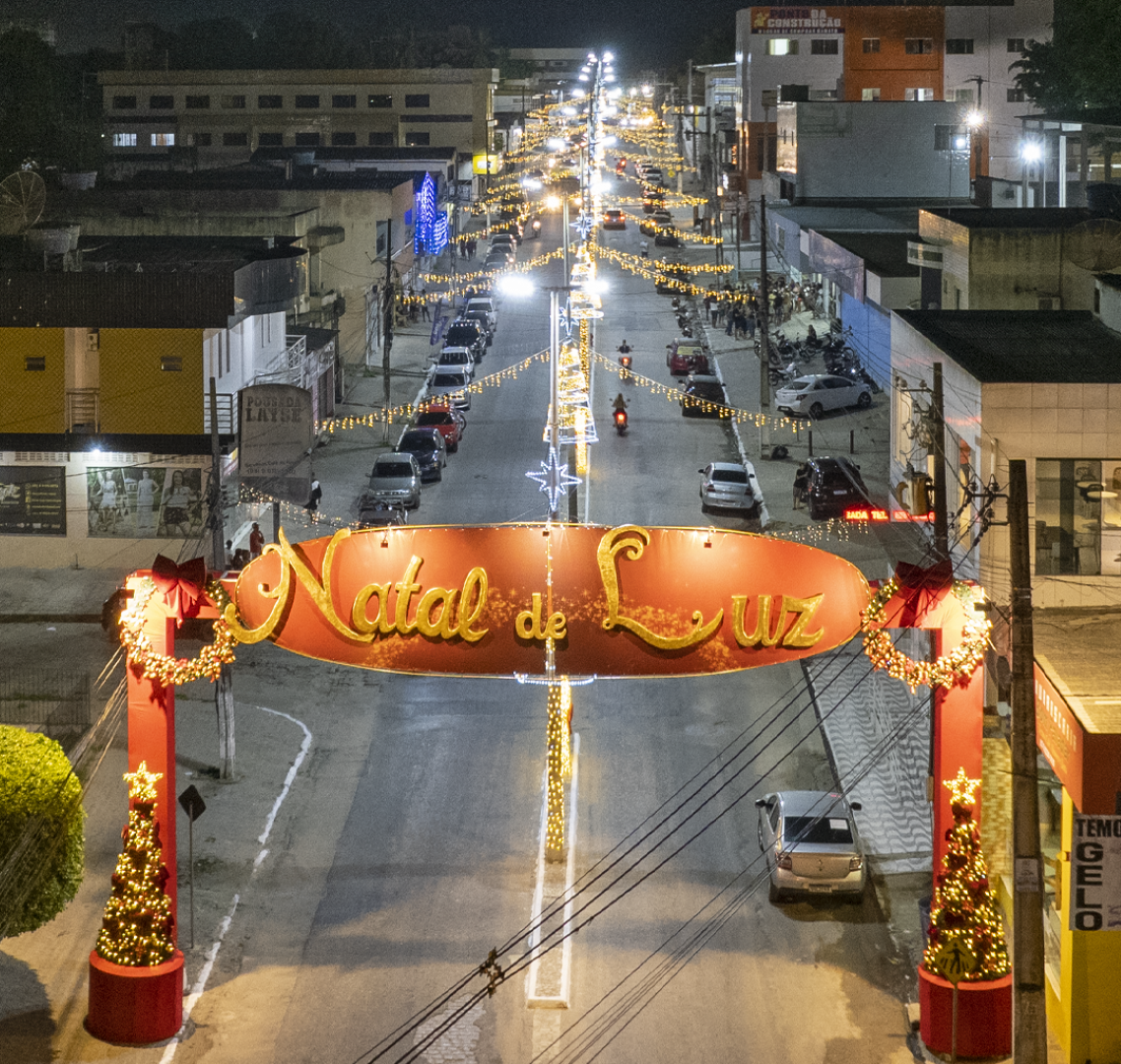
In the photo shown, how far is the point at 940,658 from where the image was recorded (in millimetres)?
19156

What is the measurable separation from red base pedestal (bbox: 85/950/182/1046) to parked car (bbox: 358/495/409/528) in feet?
80.9

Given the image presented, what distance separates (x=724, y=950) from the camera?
2258cm

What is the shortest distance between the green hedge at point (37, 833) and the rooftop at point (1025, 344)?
17016 mm

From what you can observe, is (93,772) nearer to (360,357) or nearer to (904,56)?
(360,357)

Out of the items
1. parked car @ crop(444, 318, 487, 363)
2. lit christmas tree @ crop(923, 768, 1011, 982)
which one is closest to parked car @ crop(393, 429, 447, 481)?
parked car @ crop(444, 318, 487, 363)

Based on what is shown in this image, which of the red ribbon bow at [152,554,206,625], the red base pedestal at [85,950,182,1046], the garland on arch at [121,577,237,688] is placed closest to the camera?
the red ribbon bow at [152,554,206,625]

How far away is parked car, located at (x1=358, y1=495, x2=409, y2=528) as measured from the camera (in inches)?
1751

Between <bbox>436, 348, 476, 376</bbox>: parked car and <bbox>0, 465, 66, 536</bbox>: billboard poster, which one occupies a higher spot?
<bbox>436, 348, 476, 376</bbox>: parked car

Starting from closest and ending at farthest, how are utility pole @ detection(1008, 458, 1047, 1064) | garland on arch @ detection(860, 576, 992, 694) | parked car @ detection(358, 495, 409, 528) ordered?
→ utility pole @ detection(1008, 458, 1047, 1064) → garland on arch @ detection(860, 576, 992, 694) → parked car @ detection(358, 495, 409, 528)

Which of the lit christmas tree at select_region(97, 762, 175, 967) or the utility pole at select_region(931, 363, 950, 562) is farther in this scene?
the utility pole at select_region(931, 363, 950, 562)

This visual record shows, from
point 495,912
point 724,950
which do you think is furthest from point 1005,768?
point 495,912

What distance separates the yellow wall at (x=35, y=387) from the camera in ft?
139

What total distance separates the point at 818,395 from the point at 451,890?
3638 cm

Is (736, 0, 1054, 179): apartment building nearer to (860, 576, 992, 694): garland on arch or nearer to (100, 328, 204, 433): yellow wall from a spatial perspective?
(100, 328, 204, 433): yellow wall
